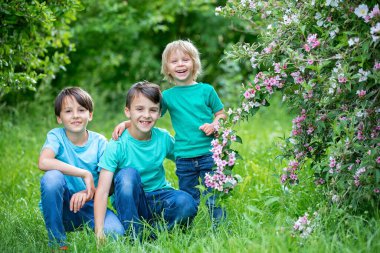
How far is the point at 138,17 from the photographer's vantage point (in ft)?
29.7

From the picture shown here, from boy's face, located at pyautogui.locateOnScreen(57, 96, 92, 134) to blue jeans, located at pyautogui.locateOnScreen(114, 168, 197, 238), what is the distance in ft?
1.46

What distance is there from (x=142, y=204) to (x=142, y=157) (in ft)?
0.97

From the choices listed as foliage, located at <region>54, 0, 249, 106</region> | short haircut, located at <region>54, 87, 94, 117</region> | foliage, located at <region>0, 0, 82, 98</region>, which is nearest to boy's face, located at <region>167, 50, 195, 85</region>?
short haircut, located at <region>54, 87, 94, 117</region>

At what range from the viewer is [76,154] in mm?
3566

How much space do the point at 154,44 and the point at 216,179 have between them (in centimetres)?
822

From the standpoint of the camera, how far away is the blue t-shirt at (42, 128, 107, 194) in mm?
3535

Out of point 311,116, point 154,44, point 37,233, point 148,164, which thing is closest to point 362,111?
point 311,116

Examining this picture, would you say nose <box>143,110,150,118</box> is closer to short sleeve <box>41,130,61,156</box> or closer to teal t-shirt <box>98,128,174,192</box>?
→ teal t-shirt <box>98,128,174,192</box>

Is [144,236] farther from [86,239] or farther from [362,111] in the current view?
[362,111]

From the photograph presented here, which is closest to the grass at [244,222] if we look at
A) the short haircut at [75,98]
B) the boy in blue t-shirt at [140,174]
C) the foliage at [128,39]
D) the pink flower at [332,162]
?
the boy in blue t-shirt at [140,174]

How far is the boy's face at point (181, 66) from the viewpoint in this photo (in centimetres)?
367

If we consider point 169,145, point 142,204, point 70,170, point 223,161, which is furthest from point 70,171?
point 223,161

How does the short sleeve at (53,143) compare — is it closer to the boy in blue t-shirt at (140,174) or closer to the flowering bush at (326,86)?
the boy in blue t-shirt at (140,174)

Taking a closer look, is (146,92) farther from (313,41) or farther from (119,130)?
(313,41)
